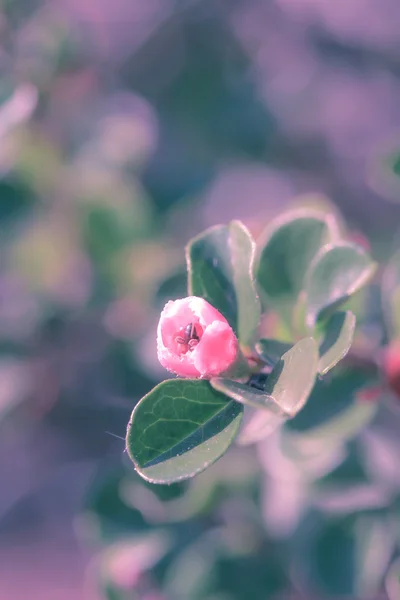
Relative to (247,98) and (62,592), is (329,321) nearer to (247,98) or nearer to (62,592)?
(247,98)

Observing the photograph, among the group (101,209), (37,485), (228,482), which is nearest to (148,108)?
(101,209)

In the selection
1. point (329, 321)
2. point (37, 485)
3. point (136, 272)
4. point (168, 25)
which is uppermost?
point (329, 321)

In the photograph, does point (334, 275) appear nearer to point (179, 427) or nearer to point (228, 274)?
point (228, 274)

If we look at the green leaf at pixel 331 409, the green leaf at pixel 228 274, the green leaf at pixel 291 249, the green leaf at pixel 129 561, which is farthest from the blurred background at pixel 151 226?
the green leaf at pixel 228 274

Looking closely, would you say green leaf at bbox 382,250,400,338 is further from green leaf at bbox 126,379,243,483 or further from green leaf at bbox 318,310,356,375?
green leaf at bbox 126,379,243,483

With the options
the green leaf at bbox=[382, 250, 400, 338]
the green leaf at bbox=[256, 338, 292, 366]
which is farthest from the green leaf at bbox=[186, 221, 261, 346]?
the green leaf at bbox=[382, 250, 400, 338]

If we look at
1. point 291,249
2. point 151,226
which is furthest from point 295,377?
point 151,226
